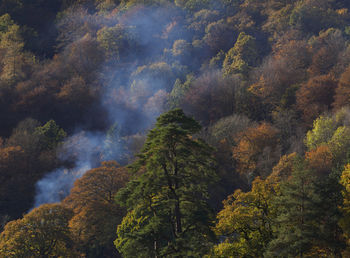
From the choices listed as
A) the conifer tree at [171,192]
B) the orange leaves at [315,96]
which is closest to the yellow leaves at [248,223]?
the conifer tree at [171,192]

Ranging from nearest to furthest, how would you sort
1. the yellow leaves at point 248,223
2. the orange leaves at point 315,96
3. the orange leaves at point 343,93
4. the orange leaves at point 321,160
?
1. the yellow leaves at point 248,223
2. the orange leaves at point 321,160
3. the orange leaves at point 343,93
4. the orange leaves at point 315,96

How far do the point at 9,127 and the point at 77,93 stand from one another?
569 inches

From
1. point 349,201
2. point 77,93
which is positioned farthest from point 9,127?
point 349,201

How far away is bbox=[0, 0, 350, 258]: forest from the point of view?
2283 cm

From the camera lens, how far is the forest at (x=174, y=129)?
22828 millimetres

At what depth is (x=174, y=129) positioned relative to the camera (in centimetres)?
2180

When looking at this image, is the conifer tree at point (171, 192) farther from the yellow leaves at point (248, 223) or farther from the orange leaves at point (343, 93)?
the orange leaves at point (343, 93)

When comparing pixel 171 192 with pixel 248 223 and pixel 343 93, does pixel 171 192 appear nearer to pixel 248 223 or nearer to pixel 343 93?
pixel 248 223

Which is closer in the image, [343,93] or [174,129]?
[174,129]

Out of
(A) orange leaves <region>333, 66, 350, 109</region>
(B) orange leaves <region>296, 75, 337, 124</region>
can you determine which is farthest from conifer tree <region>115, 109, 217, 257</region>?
(A) orange leaves <region>333, 66, 350, 109</region>

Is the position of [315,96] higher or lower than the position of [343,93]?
higher

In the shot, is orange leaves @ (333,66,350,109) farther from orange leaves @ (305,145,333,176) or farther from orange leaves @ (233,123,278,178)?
orange leaves @ (305,145,333,176)

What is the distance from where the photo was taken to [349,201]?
2345 cm

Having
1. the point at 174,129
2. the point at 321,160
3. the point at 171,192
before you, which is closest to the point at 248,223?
the point at 171,192
